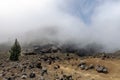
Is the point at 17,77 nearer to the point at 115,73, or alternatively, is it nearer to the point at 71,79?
the point at 71,79

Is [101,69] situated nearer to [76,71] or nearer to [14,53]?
[76,71]

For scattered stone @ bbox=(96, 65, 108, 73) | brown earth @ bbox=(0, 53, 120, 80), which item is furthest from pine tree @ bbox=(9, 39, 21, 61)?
scattered stone @ bbox=(96, 65, 108, 73)

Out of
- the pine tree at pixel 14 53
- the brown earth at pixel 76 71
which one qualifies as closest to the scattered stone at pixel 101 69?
the brown earth at pixel 76 71

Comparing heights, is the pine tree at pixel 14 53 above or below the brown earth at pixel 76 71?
above

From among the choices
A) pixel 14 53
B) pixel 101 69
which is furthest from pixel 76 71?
pixel 14 53

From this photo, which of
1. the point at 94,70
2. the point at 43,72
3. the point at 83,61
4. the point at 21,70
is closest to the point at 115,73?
the point at 94,70

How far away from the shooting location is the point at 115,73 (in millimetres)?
116625

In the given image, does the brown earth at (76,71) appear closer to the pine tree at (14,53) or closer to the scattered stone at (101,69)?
the scattered stone at (101,69)

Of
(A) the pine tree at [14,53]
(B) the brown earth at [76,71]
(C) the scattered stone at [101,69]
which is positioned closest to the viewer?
(B) the brown earth at [76,71]

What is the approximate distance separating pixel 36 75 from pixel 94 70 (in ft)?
76.6

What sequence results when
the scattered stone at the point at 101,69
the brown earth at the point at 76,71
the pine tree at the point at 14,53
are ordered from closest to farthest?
the brown earth at the point at 76,71 → the scattered stone at the point at 101,69 → the pine tree at the point at 14,53

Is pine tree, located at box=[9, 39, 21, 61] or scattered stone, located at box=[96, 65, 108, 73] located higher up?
pine tree, located at box=[9, 39, 21, 61]

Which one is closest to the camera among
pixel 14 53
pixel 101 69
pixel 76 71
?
pixel 101 69

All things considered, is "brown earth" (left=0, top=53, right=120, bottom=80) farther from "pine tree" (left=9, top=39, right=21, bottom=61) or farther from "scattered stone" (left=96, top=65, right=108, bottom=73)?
"pine tree" (left=9, top=39, right=21, bottom=61)
